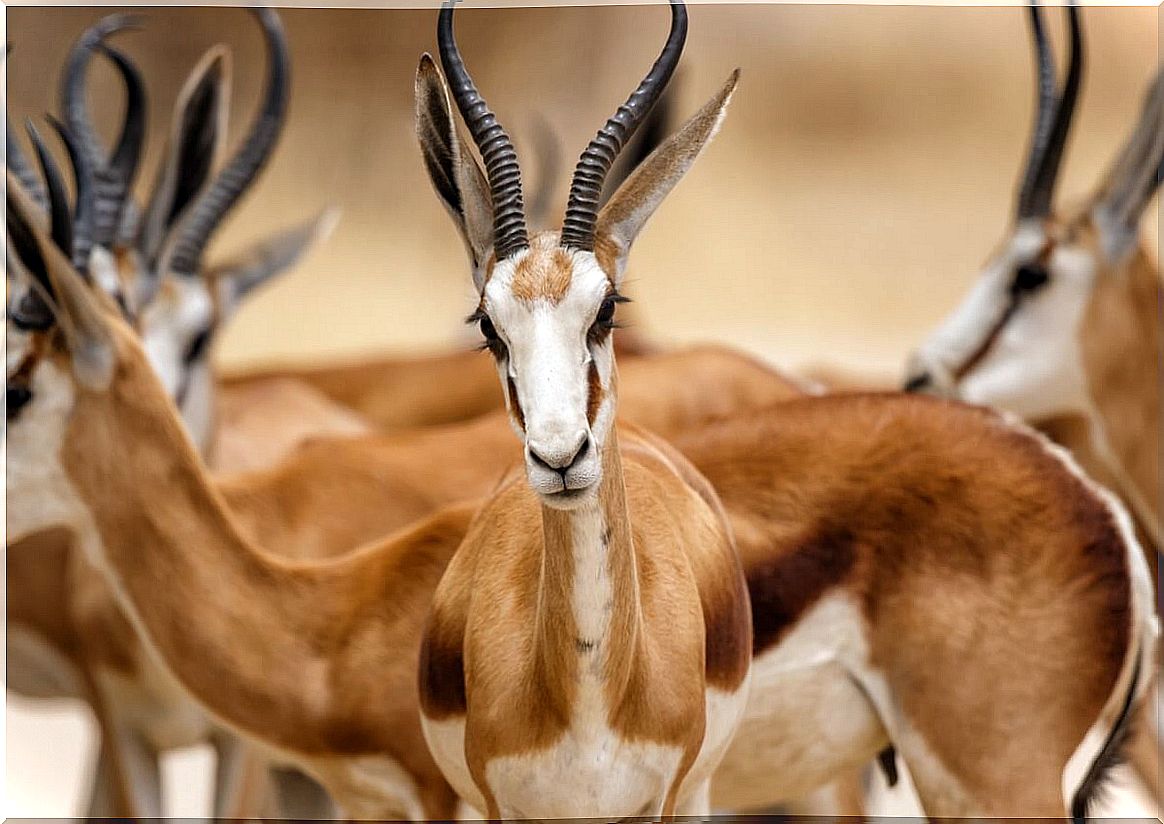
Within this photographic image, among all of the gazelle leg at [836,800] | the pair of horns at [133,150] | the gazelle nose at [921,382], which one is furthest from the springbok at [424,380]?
the gazelle leg at [836,800]

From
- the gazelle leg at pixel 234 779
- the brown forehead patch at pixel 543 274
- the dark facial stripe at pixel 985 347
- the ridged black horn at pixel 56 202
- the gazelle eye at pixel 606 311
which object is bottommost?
the gazelle leg at pixel 234 779

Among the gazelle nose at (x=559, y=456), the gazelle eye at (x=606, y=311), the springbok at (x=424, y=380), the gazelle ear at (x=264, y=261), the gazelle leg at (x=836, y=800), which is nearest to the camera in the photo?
the gazelle nose at (x=559, y=456)

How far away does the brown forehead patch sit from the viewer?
4.57 feet

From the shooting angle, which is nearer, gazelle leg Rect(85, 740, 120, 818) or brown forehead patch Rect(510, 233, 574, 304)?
brown forehead patch Rect(510, 233, 574, 304)

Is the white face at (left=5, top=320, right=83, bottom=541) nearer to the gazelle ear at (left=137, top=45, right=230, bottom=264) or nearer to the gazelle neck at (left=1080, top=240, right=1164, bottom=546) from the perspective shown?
the gazelle ear at (left=137, top=45, right=230, bottom=264)

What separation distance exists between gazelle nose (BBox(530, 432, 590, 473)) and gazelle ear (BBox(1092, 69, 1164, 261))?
159cm

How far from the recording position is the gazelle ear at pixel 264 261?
3180 mm

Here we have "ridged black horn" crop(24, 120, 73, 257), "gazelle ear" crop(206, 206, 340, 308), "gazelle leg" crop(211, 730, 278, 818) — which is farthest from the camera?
"gazelle ear" crop(206, 206, 340, 308)

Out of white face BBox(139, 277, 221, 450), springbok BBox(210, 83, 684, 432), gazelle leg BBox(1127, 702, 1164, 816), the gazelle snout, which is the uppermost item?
the gazelle snout

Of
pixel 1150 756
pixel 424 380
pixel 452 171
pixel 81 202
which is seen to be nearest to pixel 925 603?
pixel 452 171

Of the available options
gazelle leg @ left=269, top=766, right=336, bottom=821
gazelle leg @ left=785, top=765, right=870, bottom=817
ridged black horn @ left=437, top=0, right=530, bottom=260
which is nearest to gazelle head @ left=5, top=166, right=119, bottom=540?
gazelle leg @ left=269, top=766, right=336, bottom=821

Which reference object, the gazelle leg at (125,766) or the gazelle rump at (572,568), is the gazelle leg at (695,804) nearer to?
the gazelle rump at (572,568)

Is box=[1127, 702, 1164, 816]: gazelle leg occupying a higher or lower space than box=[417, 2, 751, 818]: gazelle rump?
lower

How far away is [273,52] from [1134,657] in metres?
1.68
